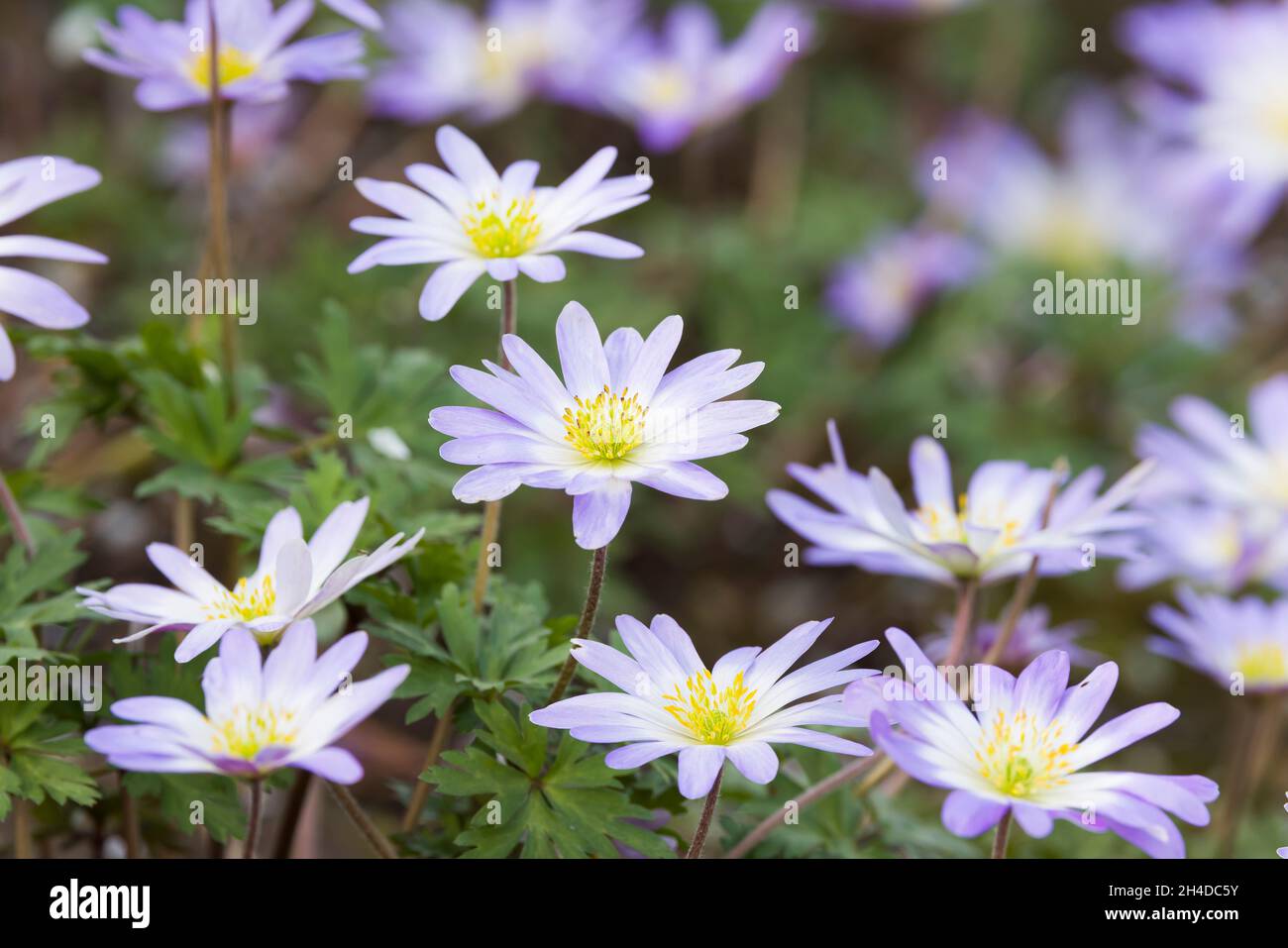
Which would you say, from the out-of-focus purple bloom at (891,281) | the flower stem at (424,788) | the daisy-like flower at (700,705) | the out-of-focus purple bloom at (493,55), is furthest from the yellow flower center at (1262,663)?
the out-of-focus purple bloom at (493,55)

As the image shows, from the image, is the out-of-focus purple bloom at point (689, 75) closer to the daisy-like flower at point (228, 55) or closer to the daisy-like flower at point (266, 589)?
the daisy-like flower at point (228, 55)

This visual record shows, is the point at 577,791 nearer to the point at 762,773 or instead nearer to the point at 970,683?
the point at 762,773

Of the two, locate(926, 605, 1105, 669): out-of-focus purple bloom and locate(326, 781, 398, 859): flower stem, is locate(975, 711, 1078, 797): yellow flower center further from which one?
locate(326, 781, 398, 859): flower stem

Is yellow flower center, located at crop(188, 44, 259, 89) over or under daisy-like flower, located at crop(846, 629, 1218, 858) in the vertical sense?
over

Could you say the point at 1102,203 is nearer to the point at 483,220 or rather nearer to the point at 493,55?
the point at 493,55

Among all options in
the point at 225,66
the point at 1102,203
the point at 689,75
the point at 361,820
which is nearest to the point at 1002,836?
the point at 361,820

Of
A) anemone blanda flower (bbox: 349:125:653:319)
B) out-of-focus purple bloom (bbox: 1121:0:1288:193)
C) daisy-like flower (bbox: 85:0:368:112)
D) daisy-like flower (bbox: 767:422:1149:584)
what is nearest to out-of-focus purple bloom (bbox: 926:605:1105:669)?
daisy-like flower (bbox: 767:422:1149:584)
